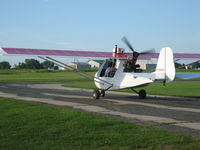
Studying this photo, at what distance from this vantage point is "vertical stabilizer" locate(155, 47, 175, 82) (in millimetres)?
18950

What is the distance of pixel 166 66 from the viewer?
757 inches

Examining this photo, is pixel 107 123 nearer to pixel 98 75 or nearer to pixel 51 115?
pixel 51 115

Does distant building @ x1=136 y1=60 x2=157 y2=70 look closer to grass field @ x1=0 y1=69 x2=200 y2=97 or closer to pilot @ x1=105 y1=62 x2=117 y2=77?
grass field @ x1=0 y1=69 x2=200 y2=97

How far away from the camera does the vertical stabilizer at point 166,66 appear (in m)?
19.0

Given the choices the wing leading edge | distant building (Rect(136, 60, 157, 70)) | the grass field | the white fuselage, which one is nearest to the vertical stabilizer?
the white fuselage

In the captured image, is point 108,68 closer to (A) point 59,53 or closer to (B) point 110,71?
(B) point 110,71

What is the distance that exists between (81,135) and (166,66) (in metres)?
11.7

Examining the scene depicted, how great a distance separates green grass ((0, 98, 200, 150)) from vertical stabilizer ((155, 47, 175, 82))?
8687 millimetres

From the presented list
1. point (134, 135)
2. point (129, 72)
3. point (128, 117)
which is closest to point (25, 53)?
point (129, 72)

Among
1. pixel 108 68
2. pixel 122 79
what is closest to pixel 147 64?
pixel 108 68

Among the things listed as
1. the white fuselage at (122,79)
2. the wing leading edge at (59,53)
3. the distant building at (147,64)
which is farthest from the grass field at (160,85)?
the white fuselage at (122,79)

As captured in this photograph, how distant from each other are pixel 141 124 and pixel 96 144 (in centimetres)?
333

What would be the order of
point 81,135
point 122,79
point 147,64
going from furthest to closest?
point 147,64
point 122,79
point 81,135

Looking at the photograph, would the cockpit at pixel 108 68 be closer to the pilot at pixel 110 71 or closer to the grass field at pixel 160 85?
the pilot at pixel 110 71
